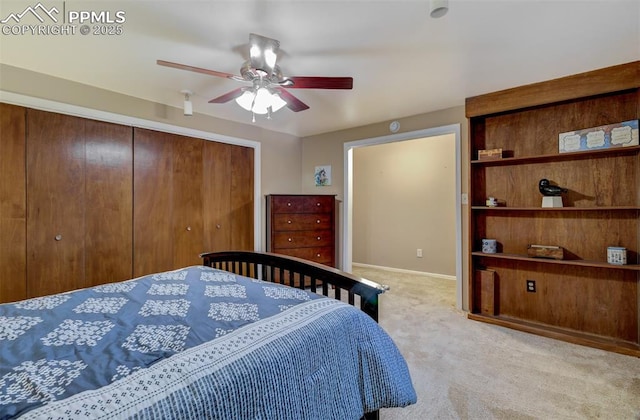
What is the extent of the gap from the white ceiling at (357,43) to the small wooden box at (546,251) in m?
1.53

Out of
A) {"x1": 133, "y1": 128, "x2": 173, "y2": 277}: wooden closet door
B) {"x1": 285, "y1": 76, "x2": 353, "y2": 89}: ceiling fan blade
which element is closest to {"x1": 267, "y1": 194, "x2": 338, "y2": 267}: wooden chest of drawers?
{"x1": 133, "y1": 128, "x2": 173, "y2": 277}: wooden closet door

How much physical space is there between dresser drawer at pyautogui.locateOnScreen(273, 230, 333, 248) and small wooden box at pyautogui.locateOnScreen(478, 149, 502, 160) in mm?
2109

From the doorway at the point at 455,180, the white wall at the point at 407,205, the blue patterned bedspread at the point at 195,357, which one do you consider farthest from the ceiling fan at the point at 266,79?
the white wall at the point at 407,205

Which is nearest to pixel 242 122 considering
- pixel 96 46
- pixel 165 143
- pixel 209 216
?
pixel 165 143

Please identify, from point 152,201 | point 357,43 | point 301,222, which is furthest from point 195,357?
point 301,222

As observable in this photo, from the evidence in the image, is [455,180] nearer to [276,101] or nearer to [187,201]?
[276,101]

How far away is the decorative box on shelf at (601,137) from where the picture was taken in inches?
91.5

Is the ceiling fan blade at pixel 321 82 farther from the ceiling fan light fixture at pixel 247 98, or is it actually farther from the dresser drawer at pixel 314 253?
the dresser drawer at pixel 314 253

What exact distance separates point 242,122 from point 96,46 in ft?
6.49

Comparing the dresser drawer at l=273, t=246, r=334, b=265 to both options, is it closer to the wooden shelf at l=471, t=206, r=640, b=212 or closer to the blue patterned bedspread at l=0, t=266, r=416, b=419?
the wooden shelf at l=471, t=206, r=640, b=212

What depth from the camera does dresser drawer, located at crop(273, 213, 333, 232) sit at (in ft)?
12.7

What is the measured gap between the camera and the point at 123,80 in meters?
2.58

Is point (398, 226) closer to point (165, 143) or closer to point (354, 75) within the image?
point (354, 75)

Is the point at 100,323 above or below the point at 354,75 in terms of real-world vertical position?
below
